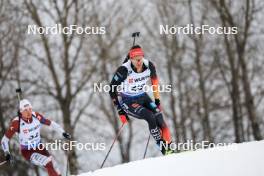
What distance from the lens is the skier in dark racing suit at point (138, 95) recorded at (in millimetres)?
10305

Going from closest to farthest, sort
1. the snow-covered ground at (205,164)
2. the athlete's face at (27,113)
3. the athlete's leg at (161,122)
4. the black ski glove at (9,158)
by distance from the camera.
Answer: the snow-covered ground at (205,164)
the athlete's leg at (161,122)
the black ski glove at (9,158)
the athlete's face at (27,113)

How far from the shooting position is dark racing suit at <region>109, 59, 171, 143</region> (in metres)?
10.3

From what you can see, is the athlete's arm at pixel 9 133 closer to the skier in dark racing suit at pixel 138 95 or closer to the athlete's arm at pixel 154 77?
the skier in dark racing suit at pixel 138 95

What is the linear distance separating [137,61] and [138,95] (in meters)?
0.75

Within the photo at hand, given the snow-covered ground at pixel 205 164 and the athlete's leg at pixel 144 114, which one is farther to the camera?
the athlete's leg at pixel 144 114

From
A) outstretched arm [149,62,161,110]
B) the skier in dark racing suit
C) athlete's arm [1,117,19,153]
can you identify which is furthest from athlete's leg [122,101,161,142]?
athlete's arm [1,117,19,153]

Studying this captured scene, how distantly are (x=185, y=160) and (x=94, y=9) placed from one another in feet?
55.6

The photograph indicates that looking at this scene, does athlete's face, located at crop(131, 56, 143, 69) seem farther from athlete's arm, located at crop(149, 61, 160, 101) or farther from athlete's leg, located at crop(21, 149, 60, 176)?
athlete's leg, located at crop(21, 149, 60, 176)

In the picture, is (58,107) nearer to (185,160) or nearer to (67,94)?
(67,94)

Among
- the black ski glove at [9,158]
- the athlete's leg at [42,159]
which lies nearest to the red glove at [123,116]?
the athlete's leg at [42,159]

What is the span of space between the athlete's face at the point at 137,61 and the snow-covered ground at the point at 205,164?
2066mm

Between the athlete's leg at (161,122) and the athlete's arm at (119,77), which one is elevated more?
the athlete's arm at (119,77)

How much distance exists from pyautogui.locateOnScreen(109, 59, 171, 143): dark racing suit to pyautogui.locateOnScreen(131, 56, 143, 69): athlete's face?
0.29ft

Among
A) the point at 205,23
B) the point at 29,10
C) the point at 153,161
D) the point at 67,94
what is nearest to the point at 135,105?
the point at 153,161
